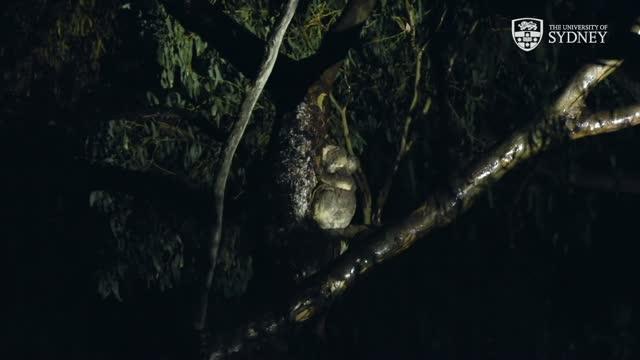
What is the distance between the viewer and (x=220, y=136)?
345 inches

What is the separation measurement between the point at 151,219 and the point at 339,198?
2583mm

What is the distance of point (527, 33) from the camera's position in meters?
10.8

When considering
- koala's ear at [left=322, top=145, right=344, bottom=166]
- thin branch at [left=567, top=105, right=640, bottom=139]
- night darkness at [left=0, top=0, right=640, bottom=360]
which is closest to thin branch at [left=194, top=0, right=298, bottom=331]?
night darkness at [left=0, top=0, right=640, bottom=360]

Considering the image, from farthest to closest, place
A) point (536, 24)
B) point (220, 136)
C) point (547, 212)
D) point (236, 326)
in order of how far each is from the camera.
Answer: point (547, 212) < point (536, 24) < point (220, 136) < point (236, 326)

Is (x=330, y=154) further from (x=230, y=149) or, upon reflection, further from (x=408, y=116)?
(x=408, y=116)

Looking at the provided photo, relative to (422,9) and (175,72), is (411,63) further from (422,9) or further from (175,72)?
(175,72)

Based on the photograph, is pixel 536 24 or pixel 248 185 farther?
pixel 536 24

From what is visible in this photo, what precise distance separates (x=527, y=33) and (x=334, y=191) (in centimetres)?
286

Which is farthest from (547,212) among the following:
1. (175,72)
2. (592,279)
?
(175,72)

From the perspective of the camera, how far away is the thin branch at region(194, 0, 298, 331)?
7.91 m

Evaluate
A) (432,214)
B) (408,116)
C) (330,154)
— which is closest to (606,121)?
(432,214)

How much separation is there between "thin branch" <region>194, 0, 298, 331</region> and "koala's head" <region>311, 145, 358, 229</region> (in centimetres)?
92

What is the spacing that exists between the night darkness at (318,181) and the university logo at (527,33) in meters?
0.16

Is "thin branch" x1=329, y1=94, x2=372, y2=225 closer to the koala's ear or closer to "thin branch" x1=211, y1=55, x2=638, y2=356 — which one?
the koala's ear
